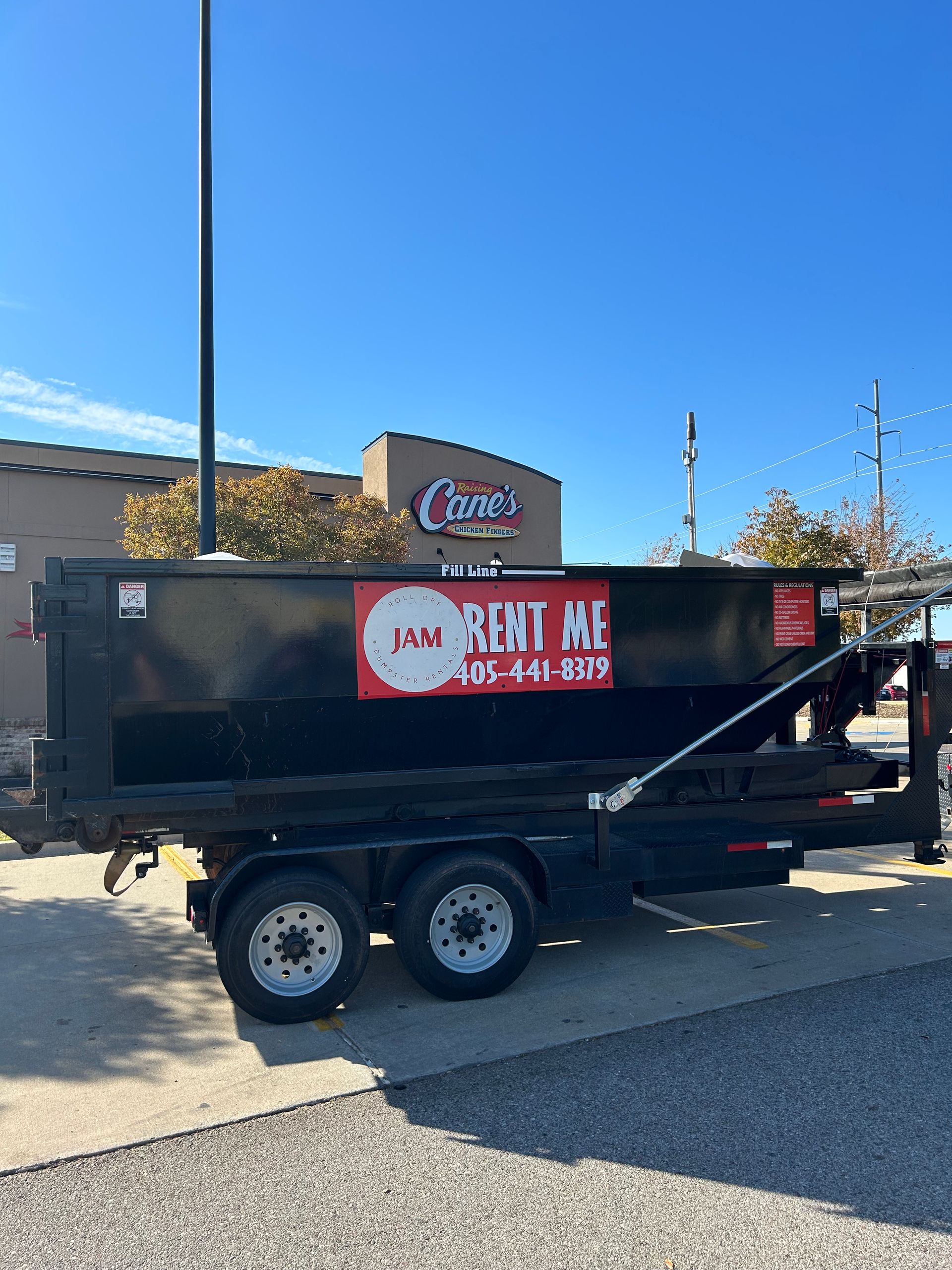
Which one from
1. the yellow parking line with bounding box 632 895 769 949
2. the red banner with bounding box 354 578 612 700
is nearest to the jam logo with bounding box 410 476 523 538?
the yellow parking line with bounding box 632 895 769 949

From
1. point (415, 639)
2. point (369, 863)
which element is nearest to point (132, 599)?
point (415, 639)

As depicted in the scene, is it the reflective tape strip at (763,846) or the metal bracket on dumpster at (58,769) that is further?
the reflective tape strip at (763,846)

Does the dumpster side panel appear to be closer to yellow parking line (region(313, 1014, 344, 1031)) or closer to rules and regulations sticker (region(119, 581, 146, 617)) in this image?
rules and regulations sticker (region(119, 581, 146, 617))

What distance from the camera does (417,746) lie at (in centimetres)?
590

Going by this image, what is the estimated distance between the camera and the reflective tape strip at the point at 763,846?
640 centimetres

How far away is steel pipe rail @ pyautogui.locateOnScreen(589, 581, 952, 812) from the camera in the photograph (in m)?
5.85

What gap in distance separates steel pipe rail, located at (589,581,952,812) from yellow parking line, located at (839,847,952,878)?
3.00m

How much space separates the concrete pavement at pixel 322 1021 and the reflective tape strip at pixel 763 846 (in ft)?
2.45

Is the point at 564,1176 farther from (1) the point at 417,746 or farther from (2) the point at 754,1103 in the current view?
(1) the point at 417,746

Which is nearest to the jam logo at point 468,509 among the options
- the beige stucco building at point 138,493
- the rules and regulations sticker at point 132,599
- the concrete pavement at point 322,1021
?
the beige stucco building at point 138,493

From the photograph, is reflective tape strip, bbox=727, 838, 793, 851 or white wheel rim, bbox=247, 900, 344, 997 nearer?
white wheel rim, bbox=247, 900, 344, 997

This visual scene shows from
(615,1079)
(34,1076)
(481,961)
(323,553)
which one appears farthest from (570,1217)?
(323,553)

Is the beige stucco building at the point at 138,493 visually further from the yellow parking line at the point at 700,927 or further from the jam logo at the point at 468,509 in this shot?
the yellow parking line at the point at 700,927

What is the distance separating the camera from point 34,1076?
184 inches
